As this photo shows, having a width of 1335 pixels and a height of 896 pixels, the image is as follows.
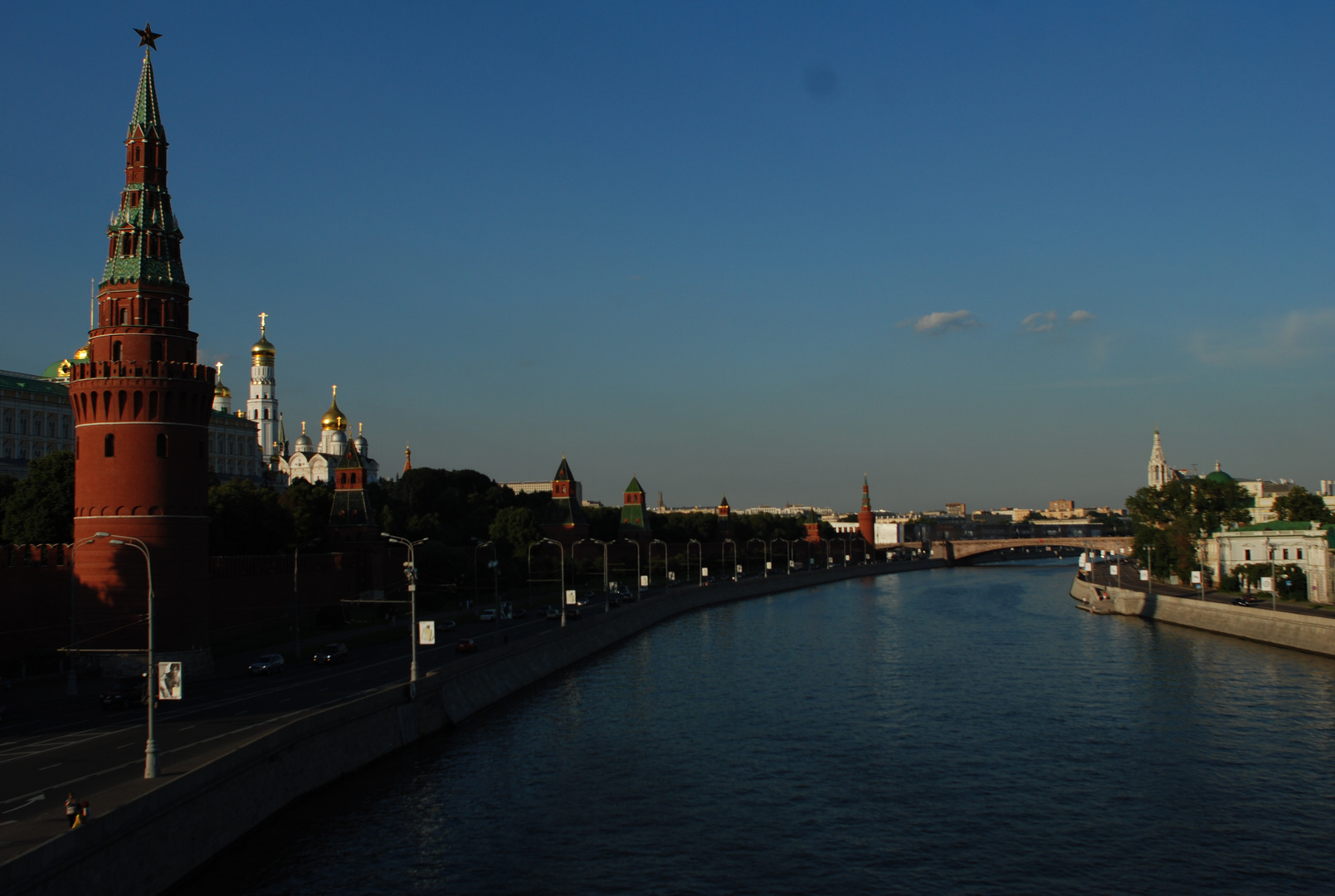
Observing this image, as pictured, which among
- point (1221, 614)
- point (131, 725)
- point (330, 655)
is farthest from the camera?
point (1221, 614)

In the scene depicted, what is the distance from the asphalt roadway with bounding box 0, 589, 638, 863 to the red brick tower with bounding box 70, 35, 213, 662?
12.8 ft

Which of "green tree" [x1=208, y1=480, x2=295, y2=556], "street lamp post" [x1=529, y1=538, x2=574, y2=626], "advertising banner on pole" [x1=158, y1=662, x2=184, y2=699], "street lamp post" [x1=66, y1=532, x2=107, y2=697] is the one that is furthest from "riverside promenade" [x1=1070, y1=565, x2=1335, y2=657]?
"green tree" [x1=208, y1=480, x2=295, y2=556]

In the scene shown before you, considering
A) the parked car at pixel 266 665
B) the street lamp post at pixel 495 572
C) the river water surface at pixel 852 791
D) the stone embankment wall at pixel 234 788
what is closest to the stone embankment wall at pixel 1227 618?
the river water surface at pixel 852 791

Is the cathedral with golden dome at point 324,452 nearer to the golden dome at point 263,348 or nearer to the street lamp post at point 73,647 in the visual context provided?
the golden dome at point 263,348

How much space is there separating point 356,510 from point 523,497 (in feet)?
256

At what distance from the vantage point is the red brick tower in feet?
160

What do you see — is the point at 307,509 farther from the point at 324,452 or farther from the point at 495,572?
the point at 324,452

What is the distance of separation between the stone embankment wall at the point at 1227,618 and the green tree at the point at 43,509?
2815 inches

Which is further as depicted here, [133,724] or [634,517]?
[634,517]

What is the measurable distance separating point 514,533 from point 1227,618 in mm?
67841

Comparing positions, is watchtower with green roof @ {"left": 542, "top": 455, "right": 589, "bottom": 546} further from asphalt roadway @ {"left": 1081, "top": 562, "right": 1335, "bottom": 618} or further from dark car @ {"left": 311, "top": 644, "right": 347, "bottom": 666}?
dark car @ {"left": 311, "top": 644, "right": 347, "bottom": 666}

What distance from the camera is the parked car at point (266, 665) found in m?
48.5

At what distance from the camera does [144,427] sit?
49.2m

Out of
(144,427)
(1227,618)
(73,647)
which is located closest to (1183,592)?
(1227,618)
